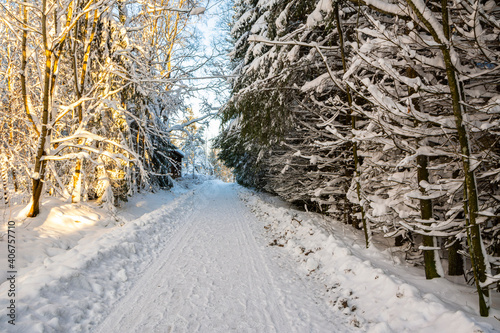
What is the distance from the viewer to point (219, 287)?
3869mm

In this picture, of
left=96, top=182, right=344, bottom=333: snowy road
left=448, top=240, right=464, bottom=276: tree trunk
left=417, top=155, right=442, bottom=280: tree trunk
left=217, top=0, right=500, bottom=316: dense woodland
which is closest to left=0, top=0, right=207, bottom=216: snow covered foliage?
left=217, top=0, right=500, bottom=316: dense woodland

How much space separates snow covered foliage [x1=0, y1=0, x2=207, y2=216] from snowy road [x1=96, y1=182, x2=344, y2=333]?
3.10 metres

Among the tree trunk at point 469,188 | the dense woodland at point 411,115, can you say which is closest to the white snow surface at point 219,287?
the tree trunk at point 469,188

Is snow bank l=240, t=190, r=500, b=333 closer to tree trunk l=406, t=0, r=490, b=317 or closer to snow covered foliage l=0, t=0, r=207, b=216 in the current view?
tree trunk l=406, t=0, r=490, b=317

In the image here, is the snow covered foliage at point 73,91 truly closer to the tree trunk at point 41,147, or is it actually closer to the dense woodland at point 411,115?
the tree trunk at point 41,147

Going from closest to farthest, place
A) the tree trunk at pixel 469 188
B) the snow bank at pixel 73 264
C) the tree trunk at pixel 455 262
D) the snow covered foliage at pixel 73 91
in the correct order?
the tree trunk at pixel 469 188
the snow bank at pixel 73 264
the tree trunk at pixel 455 262
the snow covered foliage at pixel 73 91

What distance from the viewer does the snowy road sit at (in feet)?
9.61

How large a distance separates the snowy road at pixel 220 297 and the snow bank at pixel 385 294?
34 cm

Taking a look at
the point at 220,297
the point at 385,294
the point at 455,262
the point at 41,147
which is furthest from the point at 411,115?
the point at 41,147

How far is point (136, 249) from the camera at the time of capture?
17.5ft

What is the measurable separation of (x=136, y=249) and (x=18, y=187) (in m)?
7.52

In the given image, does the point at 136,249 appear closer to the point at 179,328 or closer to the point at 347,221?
the point at 179,328

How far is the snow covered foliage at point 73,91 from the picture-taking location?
5953 millimetres

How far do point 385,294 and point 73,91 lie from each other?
12.0 meters
